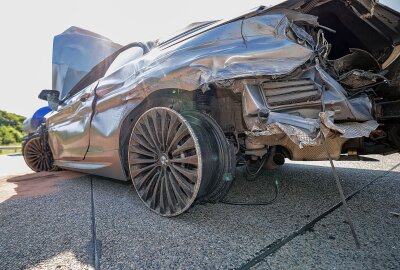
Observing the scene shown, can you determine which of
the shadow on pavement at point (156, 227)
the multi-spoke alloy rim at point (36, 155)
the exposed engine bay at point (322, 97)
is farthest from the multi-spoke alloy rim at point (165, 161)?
the multi-spoke alloy rim at point (36, 155)

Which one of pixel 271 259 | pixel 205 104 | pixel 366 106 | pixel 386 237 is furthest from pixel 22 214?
pixel 366 106

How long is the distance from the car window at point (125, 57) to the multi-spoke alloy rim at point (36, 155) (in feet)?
8.38

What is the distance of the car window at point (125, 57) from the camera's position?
2.90 m

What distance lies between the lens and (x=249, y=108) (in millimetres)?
1669

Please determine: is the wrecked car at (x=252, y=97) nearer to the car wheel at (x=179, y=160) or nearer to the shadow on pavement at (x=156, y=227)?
the car wheel at (x=179, y=160)

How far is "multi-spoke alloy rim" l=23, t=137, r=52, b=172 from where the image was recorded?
4.76 metres

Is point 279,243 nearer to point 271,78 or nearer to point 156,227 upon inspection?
point 156,227

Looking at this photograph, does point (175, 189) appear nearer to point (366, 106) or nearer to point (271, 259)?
point (271, 259)

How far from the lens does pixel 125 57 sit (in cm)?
315

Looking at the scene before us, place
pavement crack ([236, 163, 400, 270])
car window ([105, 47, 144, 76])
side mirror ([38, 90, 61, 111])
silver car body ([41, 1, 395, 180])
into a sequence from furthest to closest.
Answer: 1. side mirror ([38, 90, 61, 111])
2. car window ([105, 47, 144, 76])
3. silver car body ([41, 1, 395, 180])
4. pavement crack ([236, 163, 400, 270])

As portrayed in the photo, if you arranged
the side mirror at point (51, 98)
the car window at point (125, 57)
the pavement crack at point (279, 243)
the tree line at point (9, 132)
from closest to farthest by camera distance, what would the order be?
the pavement crack at point (279, 243) → the car window at point (125, 57) → the side mirror at point (51, 98) → the tree line at point (9, 132)

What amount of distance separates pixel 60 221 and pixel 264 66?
189 cm

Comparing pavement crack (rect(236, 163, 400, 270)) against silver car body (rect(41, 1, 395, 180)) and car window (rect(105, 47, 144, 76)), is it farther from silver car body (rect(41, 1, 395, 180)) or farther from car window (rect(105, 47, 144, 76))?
car window (rect(105, 47, 144, 76))

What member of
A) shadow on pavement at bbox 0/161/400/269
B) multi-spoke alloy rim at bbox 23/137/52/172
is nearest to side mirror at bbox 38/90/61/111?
multi-spoke alloy rim at bbox 23/137/52/172
